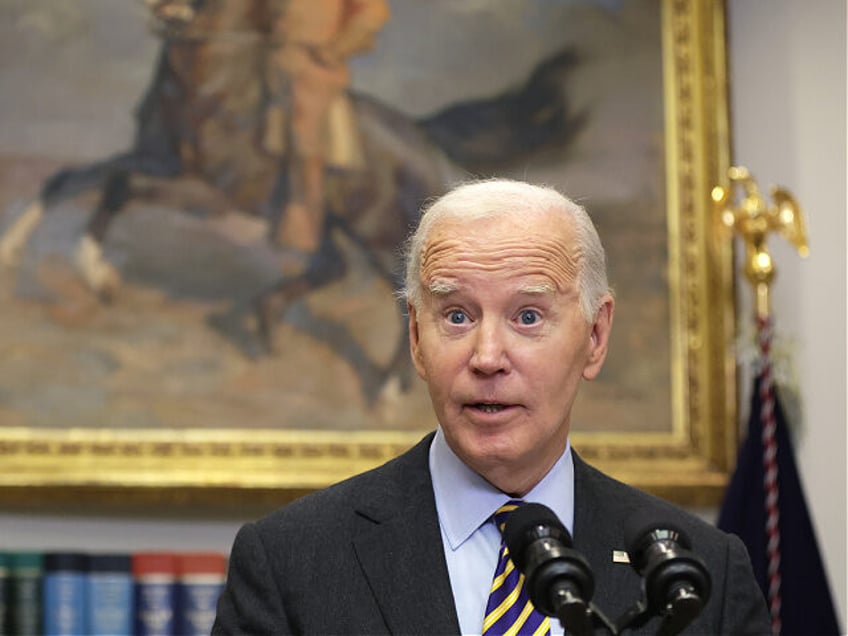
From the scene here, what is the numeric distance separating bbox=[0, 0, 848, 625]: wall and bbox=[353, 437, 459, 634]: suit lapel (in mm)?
2584

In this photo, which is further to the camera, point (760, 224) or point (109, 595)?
point (760, 224)

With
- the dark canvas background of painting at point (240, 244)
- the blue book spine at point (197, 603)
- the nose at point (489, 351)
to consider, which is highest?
the nose at point (489, 351)

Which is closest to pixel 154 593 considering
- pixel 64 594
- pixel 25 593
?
pixel 64 594

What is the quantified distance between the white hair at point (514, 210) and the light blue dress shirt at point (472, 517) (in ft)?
1.09

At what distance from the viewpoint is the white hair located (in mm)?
2721

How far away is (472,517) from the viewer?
2.70 m

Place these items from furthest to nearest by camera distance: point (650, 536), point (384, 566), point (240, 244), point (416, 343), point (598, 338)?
point (240, 244) < point (598, 338) < point (416, 343) < point (384, 566) < point (650, 536)

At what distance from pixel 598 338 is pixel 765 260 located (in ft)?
8.12

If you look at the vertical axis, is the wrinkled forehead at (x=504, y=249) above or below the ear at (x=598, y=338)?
above

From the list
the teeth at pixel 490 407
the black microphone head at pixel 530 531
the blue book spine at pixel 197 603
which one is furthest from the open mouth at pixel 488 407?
the blue book spine at pixel 197 603

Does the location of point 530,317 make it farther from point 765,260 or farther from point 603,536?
point 765,260

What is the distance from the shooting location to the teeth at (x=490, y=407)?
2.61 metres

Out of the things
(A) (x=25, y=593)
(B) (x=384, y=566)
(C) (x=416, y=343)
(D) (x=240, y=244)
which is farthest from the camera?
(D) (x=240, y=244)

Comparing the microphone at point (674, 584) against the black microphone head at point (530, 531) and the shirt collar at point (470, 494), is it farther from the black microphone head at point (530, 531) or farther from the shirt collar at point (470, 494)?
the shirt collar at point (470, 494)
